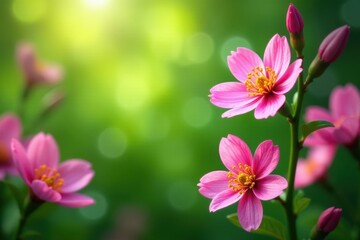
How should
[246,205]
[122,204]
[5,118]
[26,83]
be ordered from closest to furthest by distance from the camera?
[246,205] → [5,118] → [26,83] → [122,204]

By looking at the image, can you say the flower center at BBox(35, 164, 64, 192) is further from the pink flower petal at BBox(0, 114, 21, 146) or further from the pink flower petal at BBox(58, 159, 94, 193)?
the pink flower petal at BBox(0, 114, 21, 146)

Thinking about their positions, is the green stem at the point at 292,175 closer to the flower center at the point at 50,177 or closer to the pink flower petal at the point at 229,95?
the pink flower petal at the point at 229,95

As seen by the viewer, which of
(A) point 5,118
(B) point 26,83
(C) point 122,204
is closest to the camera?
(A) point 5,118

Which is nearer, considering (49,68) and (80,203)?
(80,203)

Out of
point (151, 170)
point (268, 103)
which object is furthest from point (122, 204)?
point (268, 103)

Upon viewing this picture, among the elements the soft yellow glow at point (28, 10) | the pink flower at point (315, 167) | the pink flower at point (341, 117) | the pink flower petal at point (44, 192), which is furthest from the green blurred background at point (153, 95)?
the pink flower petal at point (44, 192)

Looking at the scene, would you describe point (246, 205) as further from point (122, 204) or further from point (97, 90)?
point (97, 90)

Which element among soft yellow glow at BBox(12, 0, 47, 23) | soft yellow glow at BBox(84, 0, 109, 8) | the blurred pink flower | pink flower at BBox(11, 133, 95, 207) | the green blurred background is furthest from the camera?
soft yellow glow at BBox(12, 0, 47, 23)

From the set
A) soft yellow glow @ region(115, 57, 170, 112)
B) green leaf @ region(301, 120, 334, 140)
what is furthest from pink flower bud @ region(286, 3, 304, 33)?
soft yellow glow @ region(115, 57, 170, 112)
